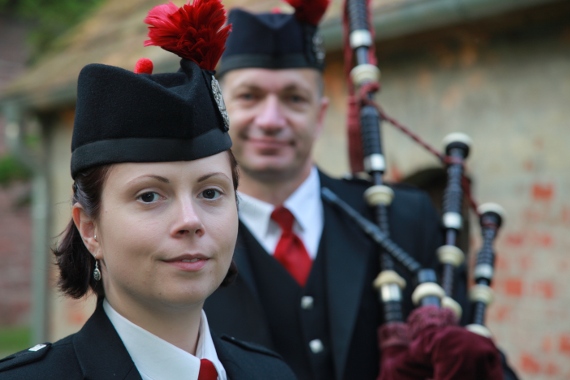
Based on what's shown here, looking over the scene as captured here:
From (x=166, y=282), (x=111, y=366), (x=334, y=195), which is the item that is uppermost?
(x=334, y=195)

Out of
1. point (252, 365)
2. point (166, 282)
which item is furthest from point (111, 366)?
point (252, 365)

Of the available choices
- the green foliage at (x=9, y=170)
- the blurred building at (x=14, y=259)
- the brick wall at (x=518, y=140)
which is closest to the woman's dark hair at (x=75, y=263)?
the brick wall at (x=518, y=140)

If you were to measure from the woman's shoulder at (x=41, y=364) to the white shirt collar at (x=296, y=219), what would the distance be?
1261 millimetres

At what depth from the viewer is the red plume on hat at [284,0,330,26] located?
11.3 feet

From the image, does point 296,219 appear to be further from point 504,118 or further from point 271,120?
point 504,118

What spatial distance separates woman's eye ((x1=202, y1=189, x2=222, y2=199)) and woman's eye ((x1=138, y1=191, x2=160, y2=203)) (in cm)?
11

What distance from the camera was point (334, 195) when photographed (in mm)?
3436

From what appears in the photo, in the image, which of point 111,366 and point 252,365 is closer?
point 111,366

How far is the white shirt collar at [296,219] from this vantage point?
327 cm

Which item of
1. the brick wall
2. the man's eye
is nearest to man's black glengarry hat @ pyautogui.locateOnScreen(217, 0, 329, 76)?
the man's eye

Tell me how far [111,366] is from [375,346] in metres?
1.40

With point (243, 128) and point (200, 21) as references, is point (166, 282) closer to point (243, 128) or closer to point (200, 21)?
point (200, 21)

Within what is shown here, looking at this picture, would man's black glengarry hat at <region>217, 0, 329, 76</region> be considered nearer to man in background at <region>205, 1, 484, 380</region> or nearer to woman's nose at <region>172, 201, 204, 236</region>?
man in background at <region>205, 1, 484, 380</region>

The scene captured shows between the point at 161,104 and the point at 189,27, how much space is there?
18 cm
